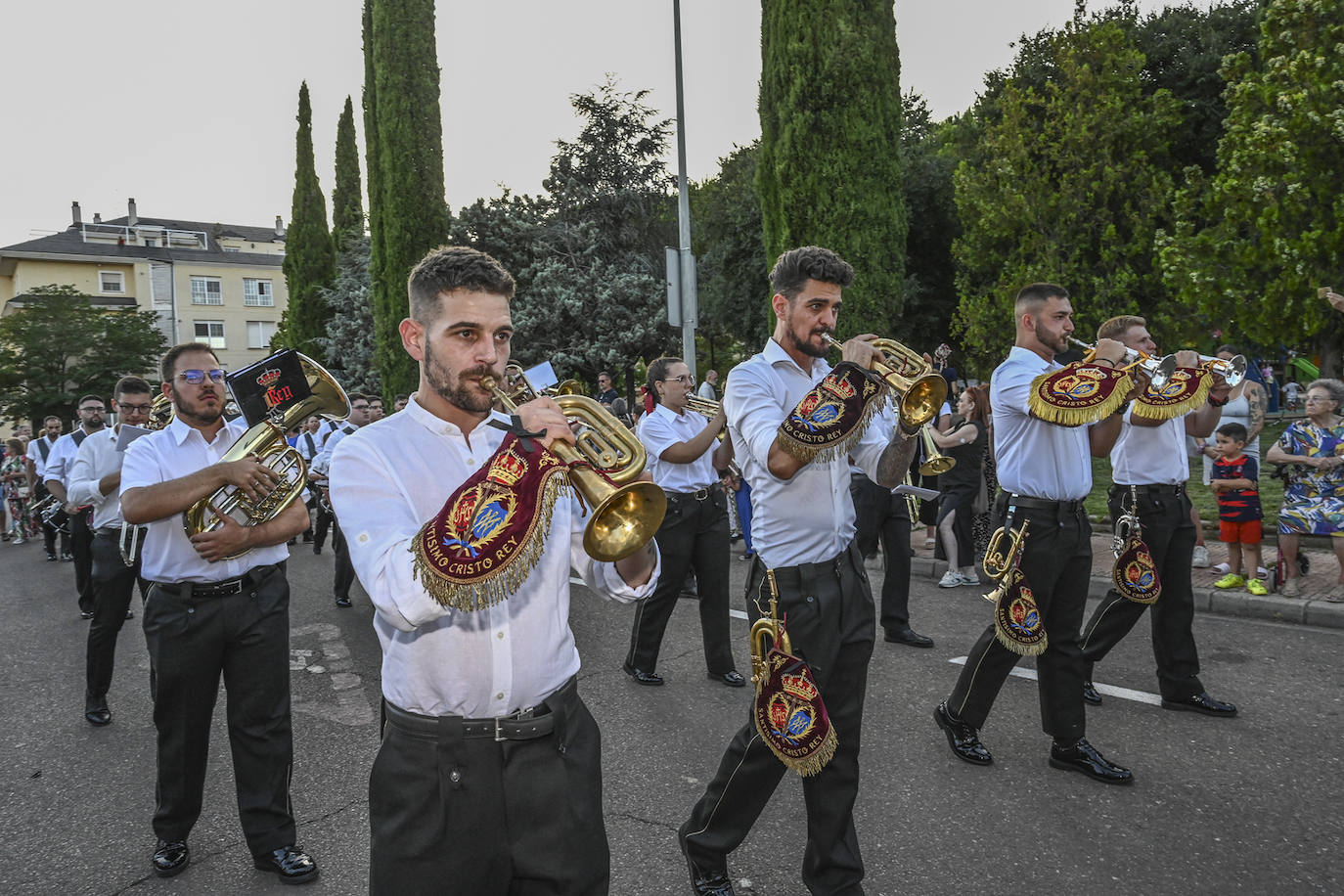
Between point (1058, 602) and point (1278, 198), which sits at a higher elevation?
point (1278, 198)

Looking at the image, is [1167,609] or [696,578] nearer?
[1167,609]

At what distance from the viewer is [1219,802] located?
3893 mm

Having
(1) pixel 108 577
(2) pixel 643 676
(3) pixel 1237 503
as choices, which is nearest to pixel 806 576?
(2) pixel 643 676

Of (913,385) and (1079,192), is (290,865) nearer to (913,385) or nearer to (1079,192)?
(913,385)

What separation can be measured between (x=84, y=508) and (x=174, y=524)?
585 cm

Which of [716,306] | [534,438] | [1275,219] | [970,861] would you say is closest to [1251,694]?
[970,861]

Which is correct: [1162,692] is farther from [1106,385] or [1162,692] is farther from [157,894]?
[157,894]

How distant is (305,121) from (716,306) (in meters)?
22.1

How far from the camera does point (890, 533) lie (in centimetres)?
714

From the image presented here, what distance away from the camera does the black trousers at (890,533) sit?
680 centimetres

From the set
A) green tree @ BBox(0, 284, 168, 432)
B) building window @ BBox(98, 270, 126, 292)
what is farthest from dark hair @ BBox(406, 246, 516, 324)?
building window @ BBox(98, 270, 126, 292)

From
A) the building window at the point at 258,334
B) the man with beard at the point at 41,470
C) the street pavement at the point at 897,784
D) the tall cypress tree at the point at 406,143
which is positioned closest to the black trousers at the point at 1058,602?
the street pavement at the point at 897,784

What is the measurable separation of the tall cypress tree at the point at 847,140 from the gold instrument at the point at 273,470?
31.8ft

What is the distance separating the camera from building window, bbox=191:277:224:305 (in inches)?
2074
